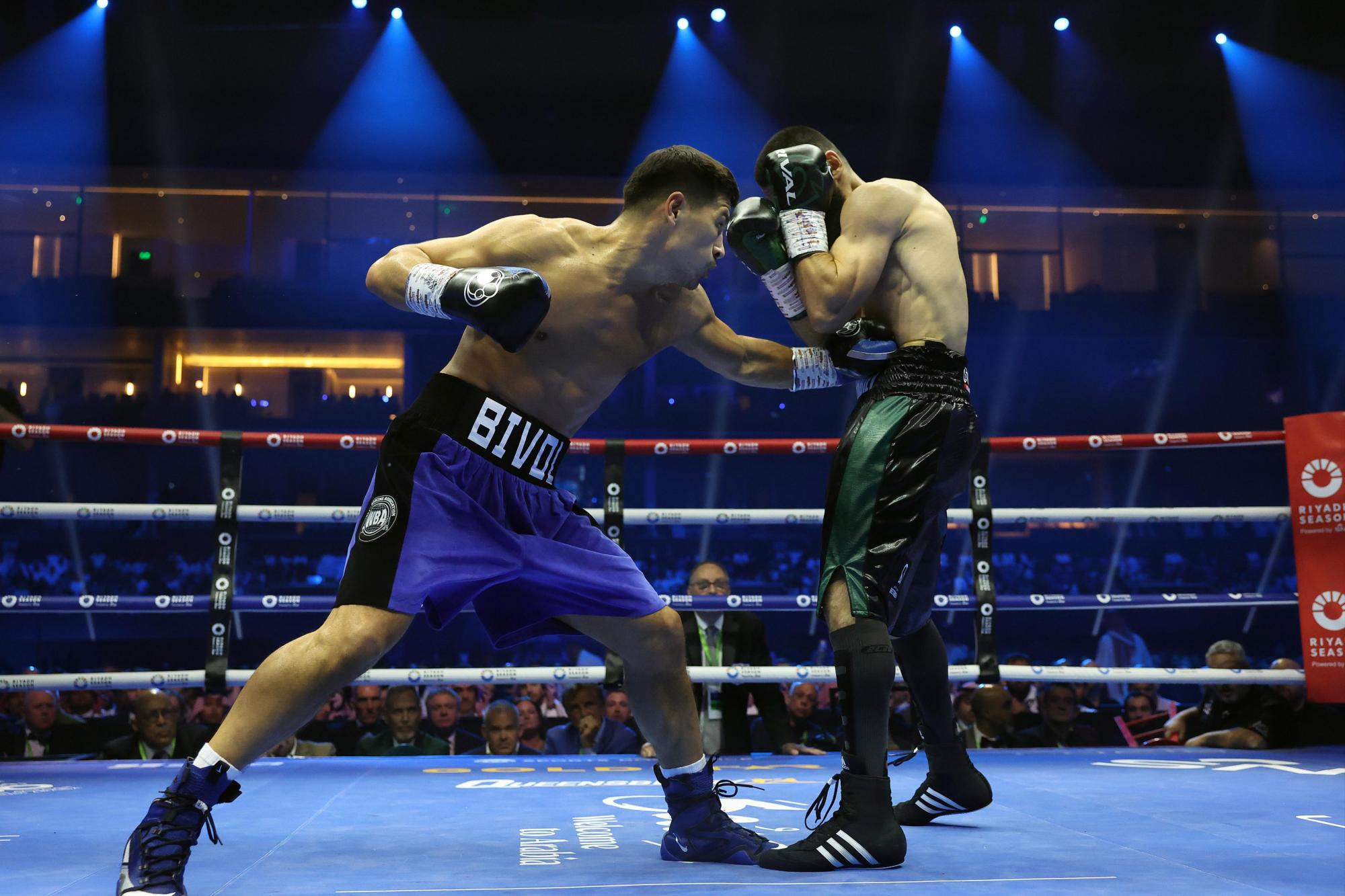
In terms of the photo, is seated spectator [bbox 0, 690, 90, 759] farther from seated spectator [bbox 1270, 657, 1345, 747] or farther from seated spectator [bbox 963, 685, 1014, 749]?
seated spectator [bbox 1270, 657, 1345, 747]

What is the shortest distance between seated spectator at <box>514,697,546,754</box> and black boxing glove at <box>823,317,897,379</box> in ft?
10.8

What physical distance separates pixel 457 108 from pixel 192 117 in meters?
3.24

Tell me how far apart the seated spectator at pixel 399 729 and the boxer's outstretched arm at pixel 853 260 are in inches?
111

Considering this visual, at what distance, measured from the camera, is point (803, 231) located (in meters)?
2.06

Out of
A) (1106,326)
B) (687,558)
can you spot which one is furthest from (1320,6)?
(687,558)

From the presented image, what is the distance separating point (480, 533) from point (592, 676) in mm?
1523

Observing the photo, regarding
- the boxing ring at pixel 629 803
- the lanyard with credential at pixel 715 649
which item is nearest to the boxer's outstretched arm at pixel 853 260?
the boxing ring at pixel 629 803

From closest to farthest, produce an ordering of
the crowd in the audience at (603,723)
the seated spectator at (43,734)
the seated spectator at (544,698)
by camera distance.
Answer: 1. the crowd in the audience at (603,723)
2. the seated spectator at (43,734)
3. the seated spectator at (544,698)

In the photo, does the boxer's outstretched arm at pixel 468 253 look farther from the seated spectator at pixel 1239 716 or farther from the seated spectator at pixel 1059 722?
the seated spectator at pixel 1059 722

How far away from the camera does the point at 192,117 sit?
502 inches

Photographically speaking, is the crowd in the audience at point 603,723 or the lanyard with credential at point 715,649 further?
the lanyard with credential at point 715,649

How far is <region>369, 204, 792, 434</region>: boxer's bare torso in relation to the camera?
1.90m

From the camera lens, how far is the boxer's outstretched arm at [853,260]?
78.1 inches

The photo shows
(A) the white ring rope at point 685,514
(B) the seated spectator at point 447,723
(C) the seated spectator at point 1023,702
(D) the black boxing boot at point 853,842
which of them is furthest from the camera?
(B) the seated spectator at point 447,723
